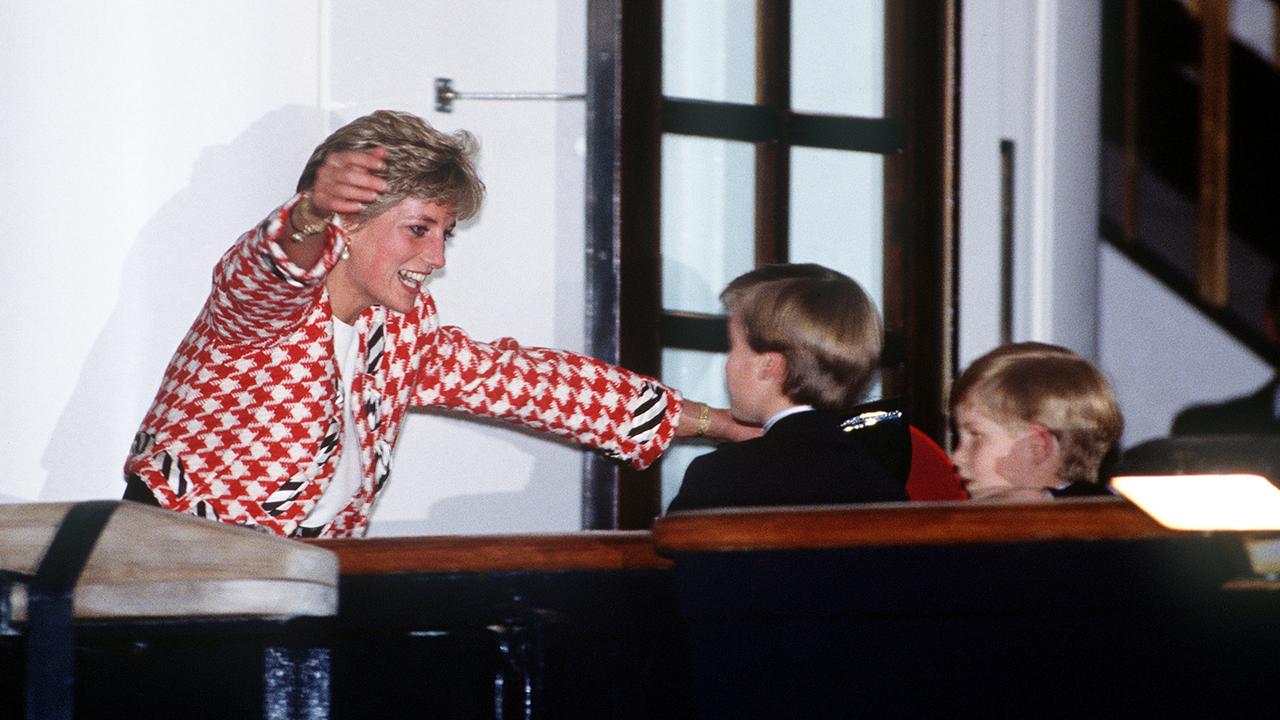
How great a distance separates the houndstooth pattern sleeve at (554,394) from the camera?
7.23ft

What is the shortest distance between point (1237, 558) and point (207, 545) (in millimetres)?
895

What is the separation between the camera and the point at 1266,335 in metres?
7.01

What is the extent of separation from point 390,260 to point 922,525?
1.04 metres

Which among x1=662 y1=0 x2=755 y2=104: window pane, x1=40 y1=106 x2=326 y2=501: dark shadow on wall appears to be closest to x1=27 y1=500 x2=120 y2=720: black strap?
x1=40 y1=106 x2=326 y2=501: dark shadow on wall

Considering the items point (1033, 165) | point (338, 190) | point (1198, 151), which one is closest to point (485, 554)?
point (338, 190)

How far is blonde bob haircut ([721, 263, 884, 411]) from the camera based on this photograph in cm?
192

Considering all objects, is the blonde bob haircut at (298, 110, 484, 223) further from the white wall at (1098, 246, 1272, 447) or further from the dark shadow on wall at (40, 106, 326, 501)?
the white wall at (1098, 246, 1272, 447)

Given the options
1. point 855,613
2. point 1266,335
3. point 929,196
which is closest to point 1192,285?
point 1266,335

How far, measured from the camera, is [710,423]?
2.27 m

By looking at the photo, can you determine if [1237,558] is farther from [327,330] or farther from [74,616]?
[327,330]

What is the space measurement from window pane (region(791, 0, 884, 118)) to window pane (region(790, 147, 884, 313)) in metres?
0.12

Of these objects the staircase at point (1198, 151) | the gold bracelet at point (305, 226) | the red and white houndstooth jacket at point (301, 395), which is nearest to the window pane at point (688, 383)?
the red and white houndstooth jacket at point (301, 395)

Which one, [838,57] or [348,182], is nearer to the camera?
[348,182]

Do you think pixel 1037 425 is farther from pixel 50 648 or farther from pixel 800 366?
pixel 50 648
